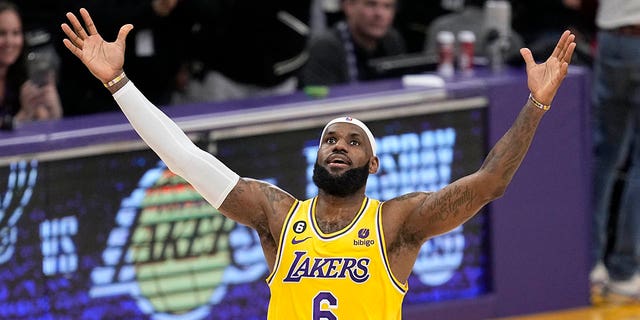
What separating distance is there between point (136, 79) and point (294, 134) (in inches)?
54.5

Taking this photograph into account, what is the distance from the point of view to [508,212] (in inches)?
386

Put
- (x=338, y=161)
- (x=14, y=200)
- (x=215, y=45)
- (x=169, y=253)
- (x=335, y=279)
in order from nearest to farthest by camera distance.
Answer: (x=335, y=279) → (x=338, y=161) → (x=14, y=200) → (x=169, y=253) → (x=215, y=45)

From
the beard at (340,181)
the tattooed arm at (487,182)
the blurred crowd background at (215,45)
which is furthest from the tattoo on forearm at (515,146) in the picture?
the blurred crowd background at (215,45)

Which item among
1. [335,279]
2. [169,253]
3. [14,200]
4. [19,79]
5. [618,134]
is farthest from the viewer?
A: [618,134]

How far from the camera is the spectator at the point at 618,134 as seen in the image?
9875 millimetres

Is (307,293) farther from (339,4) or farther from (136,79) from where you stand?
(339,4)

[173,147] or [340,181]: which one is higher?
[173,147]

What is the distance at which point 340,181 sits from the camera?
6.51 metres

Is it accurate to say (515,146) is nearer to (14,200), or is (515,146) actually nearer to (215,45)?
(14,200)

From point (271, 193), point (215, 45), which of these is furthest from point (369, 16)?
point (271, 193)

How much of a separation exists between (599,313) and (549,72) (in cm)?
415

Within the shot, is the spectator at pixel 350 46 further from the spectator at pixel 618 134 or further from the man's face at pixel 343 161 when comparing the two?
the man's face at pixel 343 161

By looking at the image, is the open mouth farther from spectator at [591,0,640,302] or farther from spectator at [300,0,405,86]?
spectator at [591,0,640,302]

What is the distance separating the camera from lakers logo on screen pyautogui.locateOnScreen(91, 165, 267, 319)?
8.79 metres
